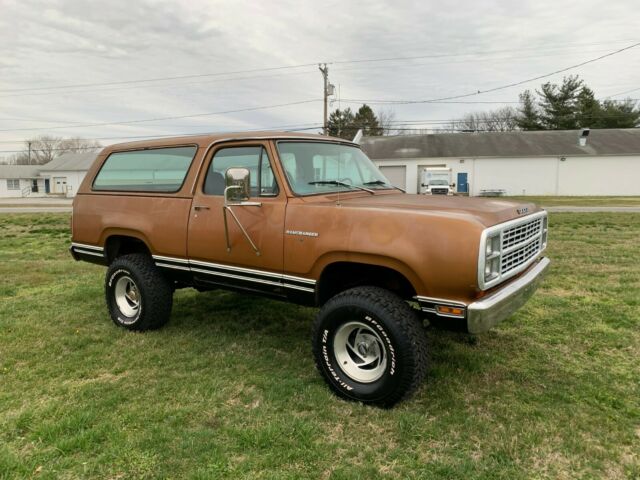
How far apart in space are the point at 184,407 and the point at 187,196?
75.8 inches

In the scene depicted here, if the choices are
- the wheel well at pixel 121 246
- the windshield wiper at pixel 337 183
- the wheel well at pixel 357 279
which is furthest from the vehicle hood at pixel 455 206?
the wheel well at pixel 121 246

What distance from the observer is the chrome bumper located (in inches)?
117

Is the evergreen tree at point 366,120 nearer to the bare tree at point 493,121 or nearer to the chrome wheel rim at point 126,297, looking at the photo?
the bare tree at point 493,121

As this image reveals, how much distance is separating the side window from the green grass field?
1.51 m

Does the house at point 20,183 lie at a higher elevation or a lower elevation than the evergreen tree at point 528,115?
lower

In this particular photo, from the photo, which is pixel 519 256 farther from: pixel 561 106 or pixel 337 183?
→ pixel 561 106

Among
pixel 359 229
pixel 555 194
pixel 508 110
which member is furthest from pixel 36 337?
pixel 508 110

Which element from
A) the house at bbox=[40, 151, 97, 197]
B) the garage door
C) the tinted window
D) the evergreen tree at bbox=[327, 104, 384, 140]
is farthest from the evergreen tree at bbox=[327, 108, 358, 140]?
the tinted window

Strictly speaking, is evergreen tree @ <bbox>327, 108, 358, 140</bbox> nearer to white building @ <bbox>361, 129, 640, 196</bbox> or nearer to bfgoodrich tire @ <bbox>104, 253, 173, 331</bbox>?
white building @ <bbox>361, 129, 640, 196</bbox>

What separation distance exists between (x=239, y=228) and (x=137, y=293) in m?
1.75

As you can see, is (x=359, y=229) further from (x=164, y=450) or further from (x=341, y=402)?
(x=164, y=450)

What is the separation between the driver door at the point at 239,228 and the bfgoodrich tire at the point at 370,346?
2.14ft

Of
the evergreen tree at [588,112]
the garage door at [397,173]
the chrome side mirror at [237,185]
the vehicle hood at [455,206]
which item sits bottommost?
the vehicle hood at [455,206]

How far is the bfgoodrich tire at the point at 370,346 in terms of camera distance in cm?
321
